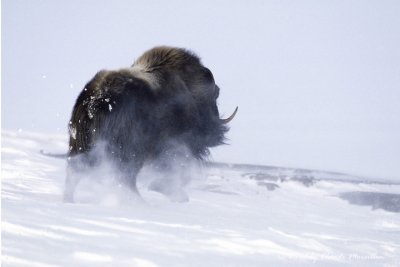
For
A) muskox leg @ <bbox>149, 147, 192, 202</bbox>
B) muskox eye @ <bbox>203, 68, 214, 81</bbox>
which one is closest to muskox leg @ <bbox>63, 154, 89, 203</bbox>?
muskox leg @ <bbox>149, 147, 192, 202</bbox>

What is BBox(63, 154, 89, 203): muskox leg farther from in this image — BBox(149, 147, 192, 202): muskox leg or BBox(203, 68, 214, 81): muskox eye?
BBox(203, 68, 214, 81): muskox eye

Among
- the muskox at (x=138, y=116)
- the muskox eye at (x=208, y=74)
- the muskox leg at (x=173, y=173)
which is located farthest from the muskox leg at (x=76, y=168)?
the muskox eye at (x=208, y=74)

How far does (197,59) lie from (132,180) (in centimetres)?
148

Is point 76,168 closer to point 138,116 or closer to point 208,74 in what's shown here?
point 138,116

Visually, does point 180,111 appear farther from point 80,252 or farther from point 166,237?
point 80,252

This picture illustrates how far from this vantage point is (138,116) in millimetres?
3023

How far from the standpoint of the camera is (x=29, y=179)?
3299mm

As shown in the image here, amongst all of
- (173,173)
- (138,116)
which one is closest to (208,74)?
(173,173)

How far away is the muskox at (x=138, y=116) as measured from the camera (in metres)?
2.85

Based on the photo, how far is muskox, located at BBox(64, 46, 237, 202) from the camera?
2.85m

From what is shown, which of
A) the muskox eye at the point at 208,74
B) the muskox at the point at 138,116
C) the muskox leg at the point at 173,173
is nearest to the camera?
the muskox at the point at 138,116

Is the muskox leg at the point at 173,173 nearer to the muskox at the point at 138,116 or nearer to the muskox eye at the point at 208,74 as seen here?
the muskox at the point at 138,116

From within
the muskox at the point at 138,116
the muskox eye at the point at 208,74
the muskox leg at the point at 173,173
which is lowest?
the muskox leg at the point at 173,173

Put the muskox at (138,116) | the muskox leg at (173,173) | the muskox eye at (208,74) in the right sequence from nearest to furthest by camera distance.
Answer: the muskox at (138,116), the muskox leg at (173,173), the muskox eye at (208,74)
